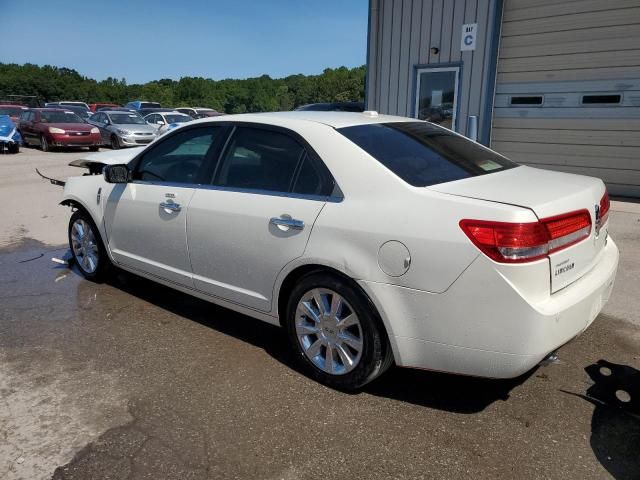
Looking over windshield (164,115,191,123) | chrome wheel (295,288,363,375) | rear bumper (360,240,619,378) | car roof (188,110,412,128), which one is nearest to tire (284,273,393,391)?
chrome wheel (295,288,363,375)

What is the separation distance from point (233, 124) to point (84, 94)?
87698 mm

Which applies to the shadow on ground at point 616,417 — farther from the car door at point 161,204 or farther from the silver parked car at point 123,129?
the silver parked car at point 123,129

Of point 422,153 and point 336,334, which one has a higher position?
point 422,153

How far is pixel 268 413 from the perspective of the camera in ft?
9.21

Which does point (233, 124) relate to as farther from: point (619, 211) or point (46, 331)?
point (619, 211)

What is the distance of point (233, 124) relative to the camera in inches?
142

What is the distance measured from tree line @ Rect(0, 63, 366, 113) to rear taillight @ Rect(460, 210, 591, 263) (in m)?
66.7

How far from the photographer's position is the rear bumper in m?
2.36

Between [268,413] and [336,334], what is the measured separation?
0.57 m

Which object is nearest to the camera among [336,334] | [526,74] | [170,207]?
[336,334]

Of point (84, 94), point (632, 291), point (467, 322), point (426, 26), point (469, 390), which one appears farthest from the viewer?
point (84, 94)

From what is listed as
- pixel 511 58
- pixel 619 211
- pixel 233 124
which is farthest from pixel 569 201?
pixel 511 58

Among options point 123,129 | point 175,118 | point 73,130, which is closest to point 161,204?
point 123,129

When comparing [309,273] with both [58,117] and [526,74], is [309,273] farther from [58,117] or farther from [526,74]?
[58,117]
